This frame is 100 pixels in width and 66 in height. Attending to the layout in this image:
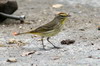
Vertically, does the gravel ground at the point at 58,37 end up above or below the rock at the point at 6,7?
below

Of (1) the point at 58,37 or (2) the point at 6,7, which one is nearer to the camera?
(1) the point at 58,37

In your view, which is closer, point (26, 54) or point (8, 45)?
point (26, 54)

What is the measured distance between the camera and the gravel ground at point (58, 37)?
7.88 m

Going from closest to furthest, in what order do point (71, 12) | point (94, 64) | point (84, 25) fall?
point (94, 64) < point (84, 25) < point (71, 12)

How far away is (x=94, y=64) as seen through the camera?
24.5ft

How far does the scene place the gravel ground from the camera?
25.8 feet

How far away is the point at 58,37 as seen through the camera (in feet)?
32.8

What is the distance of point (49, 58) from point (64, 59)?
0.31m

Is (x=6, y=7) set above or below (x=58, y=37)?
above

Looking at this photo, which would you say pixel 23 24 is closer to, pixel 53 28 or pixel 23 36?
pixel 23 36

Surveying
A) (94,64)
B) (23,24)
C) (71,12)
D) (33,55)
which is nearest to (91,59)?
(94,64)

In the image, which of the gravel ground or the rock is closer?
the gravel ground

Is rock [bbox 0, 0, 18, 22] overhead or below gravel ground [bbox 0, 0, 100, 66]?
overhead

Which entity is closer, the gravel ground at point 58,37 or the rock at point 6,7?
the gravel ground at point 58,37
